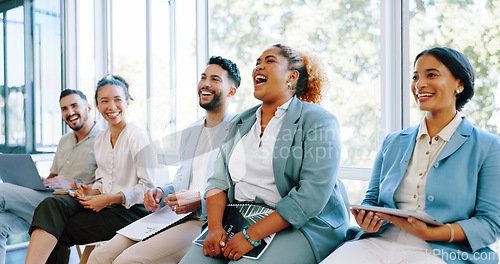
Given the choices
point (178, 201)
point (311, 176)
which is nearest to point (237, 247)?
point (311, 176)

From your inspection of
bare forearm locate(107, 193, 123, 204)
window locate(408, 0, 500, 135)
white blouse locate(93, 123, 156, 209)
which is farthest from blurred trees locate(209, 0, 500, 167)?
bare forearm locate(107, 193, 123, 204)

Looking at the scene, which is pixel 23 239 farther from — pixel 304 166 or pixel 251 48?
pixel 304 166

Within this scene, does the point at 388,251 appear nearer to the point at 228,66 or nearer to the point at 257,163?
the point at 257,163

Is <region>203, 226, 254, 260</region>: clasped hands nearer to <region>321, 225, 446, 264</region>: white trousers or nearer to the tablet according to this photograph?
<region>321, 225, 446, 264</region>: white trousers

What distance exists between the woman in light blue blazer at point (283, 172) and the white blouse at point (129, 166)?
2.02ft

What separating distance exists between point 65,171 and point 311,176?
78.1 inches

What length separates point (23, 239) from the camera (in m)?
3.62

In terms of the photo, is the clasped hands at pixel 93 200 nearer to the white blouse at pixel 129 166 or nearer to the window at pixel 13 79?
the white blouse at pixel 129 166

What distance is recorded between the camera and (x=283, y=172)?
1630 mm

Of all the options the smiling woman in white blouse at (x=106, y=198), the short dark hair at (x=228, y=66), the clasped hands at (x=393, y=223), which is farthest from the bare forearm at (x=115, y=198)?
the clasped hands at (x=393, y=223)

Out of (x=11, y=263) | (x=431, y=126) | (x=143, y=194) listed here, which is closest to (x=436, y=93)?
(x=431, y=126)

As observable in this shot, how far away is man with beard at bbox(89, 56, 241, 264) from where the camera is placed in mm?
1882

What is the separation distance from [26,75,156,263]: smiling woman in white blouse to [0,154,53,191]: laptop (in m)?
0.35

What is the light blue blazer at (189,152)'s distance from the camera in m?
2.14
